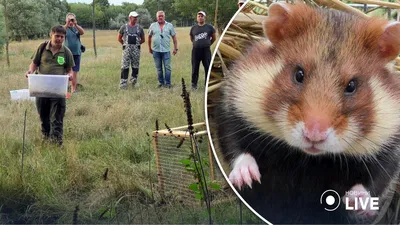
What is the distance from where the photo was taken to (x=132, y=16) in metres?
3.52

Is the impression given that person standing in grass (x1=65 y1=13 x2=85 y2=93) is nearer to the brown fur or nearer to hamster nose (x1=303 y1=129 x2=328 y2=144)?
the brown fur

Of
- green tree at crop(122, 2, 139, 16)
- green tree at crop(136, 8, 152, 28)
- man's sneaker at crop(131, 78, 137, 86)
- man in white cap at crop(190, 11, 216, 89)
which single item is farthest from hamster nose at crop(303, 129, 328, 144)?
man's sneaker at crop(131, 78, 137, 86)

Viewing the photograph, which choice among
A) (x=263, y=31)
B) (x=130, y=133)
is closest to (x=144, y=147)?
(x=130, y=133)

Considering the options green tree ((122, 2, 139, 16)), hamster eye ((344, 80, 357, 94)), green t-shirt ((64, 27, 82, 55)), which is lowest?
green t-shirt ((64, 27, 82, 55))

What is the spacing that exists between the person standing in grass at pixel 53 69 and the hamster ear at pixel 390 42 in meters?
2.55

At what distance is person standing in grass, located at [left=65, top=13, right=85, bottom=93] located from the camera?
11.7 feet

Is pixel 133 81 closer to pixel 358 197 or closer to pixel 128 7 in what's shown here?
pixel 128 7

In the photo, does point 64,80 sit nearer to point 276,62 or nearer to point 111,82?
point 111,82

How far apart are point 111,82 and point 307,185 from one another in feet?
7.25

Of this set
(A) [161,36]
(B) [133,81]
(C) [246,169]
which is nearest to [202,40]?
(A) [161,36]

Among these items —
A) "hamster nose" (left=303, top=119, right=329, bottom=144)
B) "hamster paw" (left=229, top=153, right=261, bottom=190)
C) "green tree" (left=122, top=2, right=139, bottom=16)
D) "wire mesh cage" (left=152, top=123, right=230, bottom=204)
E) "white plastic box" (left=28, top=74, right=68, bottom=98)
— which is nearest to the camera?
"hamster nose" (left=303, top=119, right=329, bottom=144)

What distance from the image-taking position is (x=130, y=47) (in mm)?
3898

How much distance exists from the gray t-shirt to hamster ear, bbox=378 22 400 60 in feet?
6.74

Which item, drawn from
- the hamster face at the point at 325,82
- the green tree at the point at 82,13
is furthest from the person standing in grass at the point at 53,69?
the hamster face at the point at 325,82
